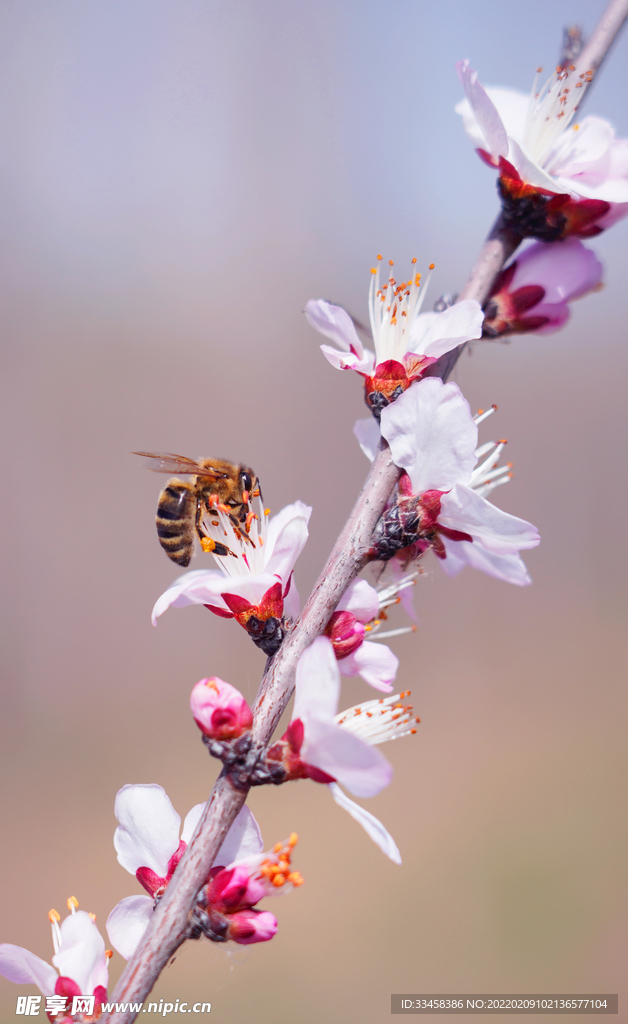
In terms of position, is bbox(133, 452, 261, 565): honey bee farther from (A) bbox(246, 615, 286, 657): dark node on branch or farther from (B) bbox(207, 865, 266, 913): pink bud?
(B) bbox(207, 865, 266, 913): pink bud

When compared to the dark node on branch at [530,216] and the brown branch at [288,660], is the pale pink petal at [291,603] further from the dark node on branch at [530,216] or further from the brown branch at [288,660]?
the dark node on branch at [530,216]

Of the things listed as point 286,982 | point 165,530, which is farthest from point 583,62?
point 286,982

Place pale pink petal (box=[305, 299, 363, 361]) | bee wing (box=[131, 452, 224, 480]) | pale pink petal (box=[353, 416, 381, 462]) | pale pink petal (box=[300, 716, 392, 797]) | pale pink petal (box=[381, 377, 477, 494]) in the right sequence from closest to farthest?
Result: pale pink petal (box=[300, 716, 392, 797])
pale pink petal (box=[381, 377, 477, 494])
pale pink petal (box=[305, 299, 363, 361])
pale pink petal (box=[353, 416, 381, 462])
bee wing (box=[131, 452, 224, 480])

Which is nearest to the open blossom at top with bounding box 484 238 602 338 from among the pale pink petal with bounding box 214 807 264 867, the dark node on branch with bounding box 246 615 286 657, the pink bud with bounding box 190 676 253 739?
the dark node on branch with bounding box 246 615 286 657

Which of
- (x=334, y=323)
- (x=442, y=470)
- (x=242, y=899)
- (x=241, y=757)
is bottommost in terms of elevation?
(x=242, y=899)

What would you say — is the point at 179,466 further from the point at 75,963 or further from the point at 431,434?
the point at 75,963

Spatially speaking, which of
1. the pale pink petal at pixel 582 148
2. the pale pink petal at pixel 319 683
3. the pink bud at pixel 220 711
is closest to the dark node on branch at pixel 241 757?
the pink bud at pixel 220 711

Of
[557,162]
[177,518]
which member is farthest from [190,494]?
[557,162]
